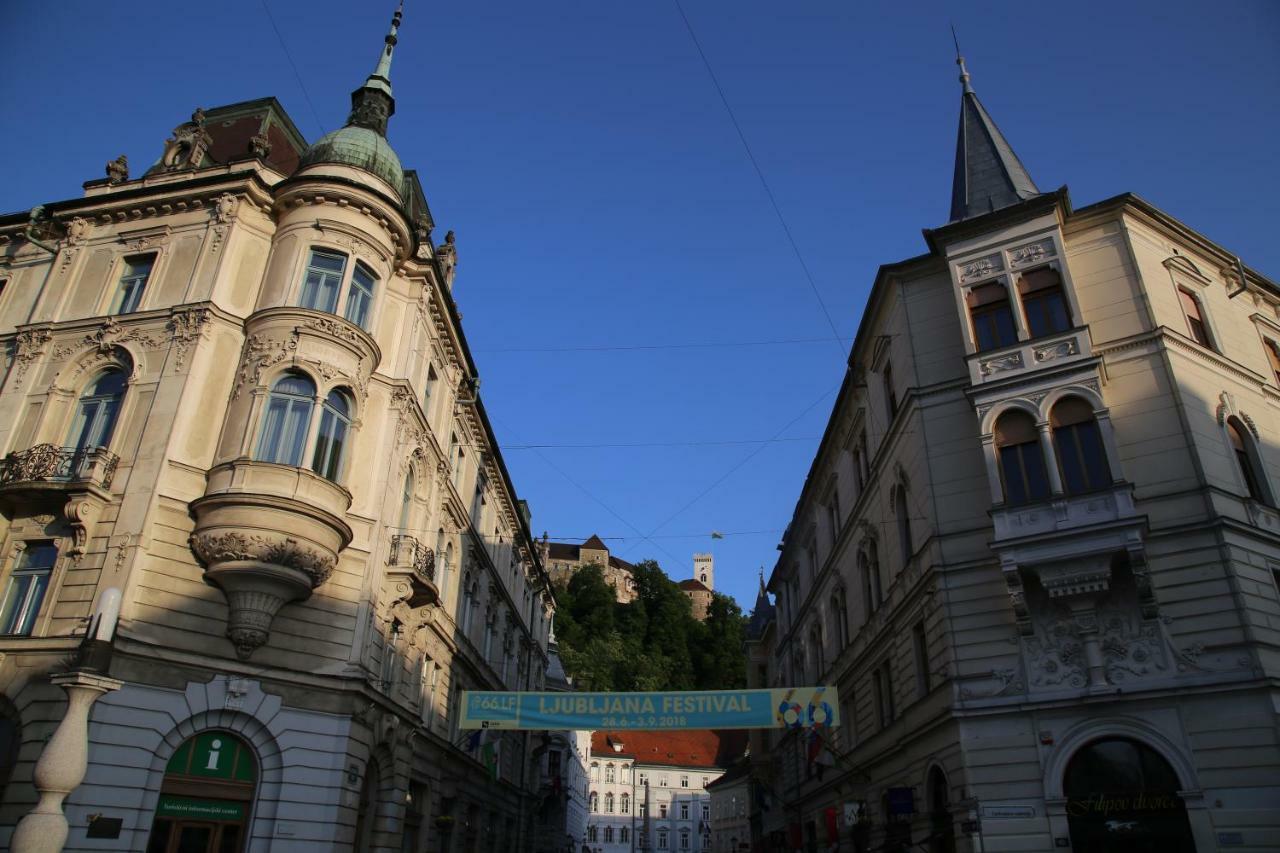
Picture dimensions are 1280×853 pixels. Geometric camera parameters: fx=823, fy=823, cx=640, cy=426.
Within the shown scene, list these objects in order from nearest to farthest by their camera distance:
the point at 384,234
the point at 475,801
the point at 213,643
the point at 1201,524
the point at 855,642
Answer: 1. the point at 1201,524
2. the point at 213,643
3. the point at 384,234
4. the point at 855,642
5. the point at 475,801

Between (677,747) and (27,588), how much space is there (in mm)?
85665

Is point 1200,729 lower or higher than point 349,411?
lower

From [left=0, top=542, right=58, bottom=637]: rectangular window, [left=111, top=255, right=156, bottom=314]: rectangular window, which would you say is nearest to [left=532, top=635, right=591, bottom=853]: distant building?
[left=0, top=542, right=58, bottom=637]: rectangular window

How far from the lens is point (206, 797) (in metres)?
17.6

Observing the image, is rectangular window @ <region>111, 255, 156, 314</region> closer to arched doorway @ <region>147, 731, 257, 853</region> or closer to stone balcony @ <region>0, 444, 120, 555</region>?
stone balcony @ <region>0, 444, 120, 555</region>

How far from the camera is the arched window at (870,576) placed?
26297 mm

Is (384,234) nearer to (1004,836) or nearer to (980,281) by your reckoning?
(980,281)

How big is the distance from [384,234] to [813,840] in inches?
1102

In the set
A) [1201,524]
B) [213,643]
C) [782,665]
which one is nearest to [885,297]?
[1201,524]

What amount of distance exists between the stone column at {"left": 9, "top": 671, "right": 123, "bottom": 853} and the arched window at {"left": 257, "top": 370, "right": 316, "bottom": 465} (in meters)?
7.43

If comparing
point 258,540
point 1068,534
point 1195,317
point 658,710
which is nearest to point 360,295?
point 258,540

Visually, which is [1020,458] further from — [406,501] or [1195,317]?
[406,501]

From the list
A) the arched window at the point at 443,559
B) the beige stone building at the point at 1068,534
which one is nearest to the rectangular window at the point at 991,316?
the beige stone building at the point at 1068,534

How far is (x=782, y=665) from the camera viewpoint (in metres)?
46.5
